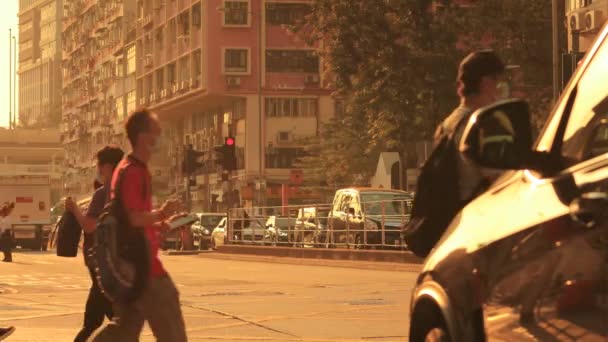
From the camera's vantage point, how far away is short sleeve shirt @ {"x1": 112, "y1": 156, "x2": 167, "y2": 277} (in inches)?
298

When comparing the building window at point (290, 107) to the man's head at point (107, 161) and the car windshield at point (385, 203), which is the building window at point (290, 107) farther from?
the man's head at point (107, 161)

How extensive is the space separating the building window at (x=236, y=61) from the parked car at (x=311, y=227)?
46565 millimetres

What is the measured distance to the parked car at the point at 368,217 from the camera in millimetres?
33438

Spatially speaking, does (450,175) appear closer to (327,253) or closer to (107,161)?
(107,161)

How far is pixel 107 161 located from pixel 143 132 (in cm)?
319

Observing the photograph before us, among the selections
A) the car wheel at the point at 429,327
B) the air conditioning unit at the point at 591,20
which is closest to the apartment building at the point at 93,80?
the air conditioning unit at the point at 591,20

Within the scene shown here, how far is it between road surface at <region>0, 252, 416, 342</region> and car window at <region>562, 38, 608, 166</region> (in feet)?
29.3

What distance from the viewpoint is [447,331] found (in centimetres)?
531

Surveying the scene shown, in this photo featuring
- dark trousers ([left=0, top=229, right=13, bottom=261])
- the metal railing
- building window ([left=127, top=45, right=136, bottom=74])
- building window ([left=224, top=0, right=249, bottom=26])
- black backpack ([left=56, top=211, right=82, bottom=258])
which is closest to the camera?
black backpack ([left=56, top=211, right=82, bottom=258])

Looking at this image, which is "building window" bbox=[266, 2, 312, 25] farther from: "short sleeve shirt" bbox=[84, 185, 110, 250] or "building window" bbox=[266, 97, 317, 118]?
"short sleeve shirt" bbox=[84, 185, 110, 250]

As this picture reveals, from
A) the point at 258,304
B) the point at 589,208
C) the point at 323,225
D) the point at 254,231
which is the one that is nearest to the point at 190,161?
the point at 323,225

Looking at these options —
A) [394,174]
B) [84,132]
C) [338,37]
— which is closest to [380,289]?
[394,174]

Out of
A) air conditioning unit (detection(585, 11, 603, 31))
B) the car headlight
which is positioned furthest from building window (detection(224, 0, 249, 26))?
air conditioning unit (detection(585, 11, 603, 31))

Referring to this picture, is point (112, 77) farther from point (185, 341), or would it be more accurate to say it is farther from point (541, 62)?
point (185, 341)
